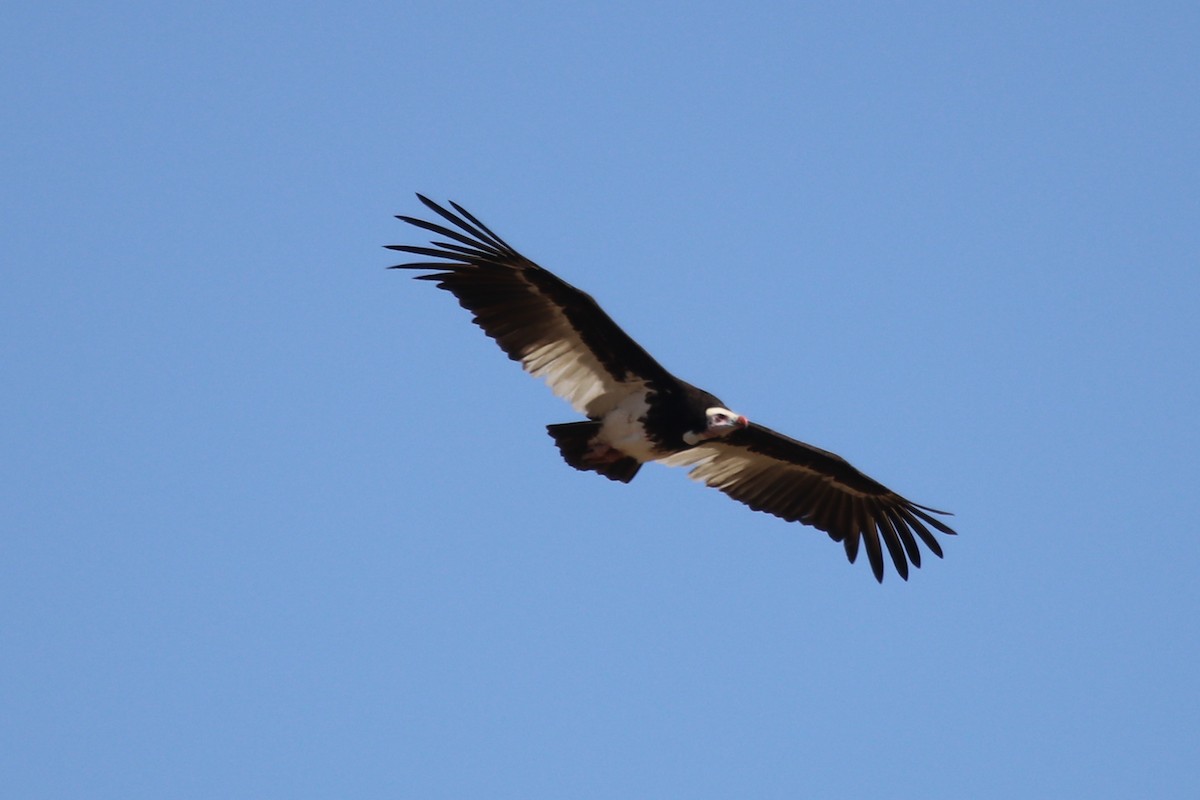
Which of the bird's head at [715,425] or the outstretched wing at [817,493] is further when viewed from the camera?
the outstretched wing at [817,493]

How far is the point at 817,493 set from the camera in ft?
52.8

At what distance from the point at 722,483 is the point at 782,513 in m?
0.74

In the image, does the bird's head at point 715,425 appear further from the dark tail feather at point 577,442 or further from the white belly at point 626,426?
the dark tail feather at point 577,442

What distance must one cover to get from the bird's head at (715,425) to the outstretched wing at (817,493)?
1.45 metres

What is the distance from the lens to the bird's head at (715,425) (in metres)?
13.9

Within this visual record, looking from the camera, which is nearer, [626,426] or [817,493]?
[626,426]

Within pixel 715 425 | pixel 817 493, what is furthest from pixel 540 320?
pixel 817 493

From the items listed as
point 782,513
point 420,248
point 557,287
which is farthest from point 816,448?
point 420,248

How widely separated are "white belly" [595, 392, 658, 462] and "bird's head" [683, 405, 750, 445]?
454 millimetres

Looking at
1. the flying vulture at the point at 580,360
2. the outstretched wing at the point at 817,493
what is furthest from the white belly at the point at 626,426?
the outstretched wing at the point at 817,493

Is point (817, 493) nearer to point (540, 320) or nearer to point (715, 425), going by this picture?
point (715, 425)

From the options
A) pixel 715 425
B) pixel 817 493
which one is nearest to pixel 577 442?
pixel 715 425

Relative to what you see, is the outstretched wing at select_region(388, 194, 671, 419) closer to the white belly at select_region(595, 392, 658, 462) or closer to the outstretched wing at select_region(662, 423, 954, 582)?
the white belly at select_region(595, 392, 658, 462)

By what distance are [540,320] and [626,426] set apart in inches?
50.1
